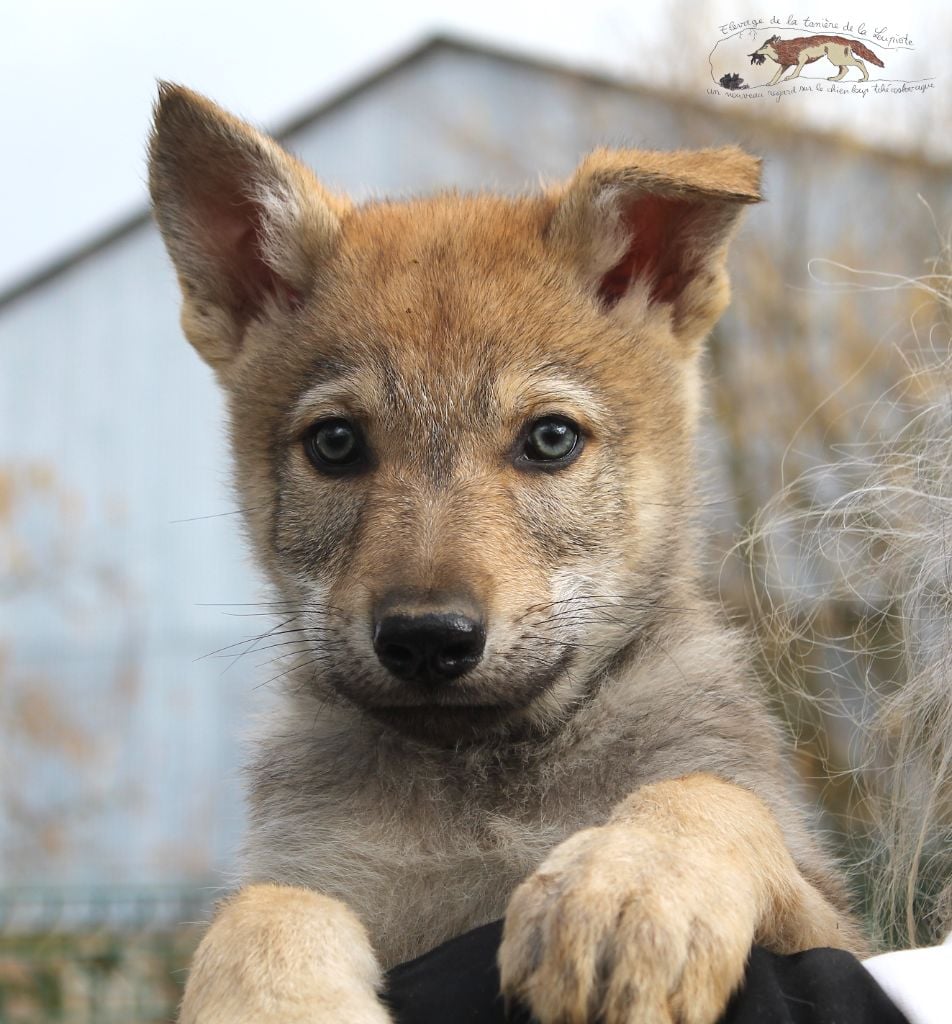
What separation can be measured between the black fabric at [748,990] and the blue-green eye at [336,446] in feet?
4.20

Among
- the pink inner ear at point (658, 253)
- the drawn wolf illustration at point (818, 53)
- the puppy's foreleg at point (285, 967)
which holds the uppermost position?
the drawn wolf illustration at point (818, 53)

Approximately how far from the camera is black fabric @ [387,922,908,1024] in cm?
158

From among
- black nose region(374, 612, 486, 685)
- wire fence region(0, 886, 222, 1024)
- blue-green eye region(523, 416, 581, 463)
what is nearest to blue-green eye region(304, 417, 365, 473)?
blue-green eye region(523, 416, 581, 463)

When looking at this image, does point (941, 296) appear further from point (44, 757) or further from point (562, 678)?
point (44, 757)

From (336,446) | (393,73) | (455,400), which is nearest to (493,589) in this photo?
(455,400)

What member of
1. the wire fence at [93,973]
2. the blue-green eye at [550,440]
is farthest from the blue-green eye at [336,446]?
the wire fence at [93,973]

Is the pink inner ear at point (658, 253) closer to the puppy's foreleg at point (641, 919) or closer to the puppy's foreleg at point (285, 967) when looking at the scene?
the puppy's foreleg at point (641, 919)

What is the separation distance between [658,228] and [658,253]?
7 cm

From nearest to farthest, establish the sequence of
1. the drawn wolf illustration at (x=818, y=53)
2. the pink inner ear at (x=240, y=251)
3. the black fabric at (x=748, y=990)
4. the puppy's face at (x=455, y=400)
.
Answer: the black fabric at (x=748, y=990), the puppy's face at (x=455, y=400), the pink inner ear at (x=240, y=251), the drawn wolf illustration at (x=818, y=53)

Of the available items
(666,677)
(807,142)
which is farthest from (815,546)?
(807,142)

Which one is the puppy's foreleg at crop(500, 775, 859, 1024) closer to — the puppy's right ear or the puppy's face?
the puppy's face

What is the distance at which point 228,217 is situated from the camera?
134 inches

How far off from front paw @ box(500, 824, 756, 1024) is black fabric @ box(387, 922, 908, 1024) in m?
0.04

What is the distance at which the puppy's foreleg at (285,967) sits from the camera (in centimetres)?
193
